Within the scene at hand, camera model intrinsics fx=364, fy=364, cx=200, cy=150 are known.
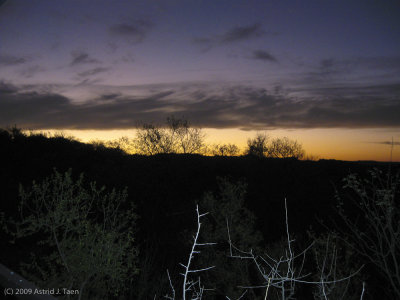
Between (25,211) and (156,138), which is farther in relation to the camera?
(156,138)

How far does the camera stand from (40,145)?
22.0m

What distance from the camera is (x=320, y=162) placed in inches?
1120

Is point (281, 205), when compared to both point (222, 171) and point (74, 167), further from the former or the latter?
point (74, 167)

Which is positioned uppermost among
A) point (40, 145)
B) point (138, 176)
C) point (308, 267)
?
point (40, 145)

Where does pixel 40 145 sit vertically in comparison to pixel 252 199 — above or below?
above

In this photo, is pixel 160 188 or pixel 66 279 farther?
pixel 160 188

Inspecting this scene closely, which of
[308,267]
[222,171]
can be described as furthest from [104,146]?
[308,267]

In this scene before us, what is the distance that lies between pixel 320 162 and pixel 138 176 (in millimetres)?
14404

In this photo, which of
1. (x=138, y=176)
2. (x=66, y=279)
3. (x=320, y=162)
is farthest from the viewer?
(x=320, y=162)

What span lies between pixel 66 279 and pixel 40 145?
52.0 ft

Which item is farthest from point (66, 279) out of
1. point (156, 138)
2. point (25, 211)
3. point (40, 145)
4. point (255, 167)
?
point (156, 138)

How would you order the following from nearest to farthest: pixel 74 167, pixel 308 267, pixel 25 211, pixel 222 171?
pixel 25 211, pixel 308 267, pixel 74 167, pixel 222 171

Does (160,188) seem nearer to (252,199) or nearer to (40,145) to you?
(252,199)

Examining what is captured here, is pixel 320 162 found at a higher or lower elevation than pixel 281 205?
higher
